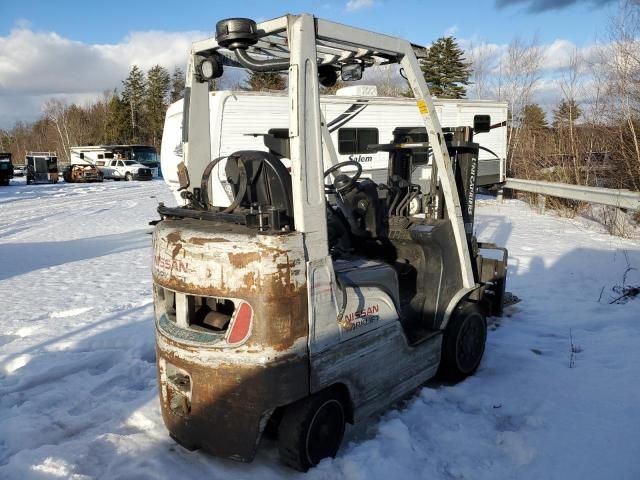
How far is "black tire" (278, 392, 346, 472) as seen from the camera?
2986 mm

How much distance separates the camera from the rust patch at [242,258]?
2.74 m

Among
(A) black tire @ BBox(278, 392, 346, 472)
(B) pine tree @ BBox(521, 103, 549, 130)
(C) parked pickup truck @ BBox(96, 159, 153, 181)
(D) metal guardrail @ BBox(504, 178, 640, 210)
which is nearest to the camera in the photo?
(A) black tire @ BBox(278, 392, 346, 472)

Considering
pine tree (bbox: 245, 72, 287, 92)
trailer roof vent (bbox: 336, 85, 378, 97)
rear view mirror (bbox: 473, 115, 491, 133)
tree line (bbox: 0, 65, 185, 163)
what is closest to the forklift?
pine tree (bbox: 245, 72, 287, 92)

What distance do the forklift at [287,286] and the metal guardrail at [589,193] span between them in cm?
709

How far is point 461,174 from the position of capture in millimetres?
4691

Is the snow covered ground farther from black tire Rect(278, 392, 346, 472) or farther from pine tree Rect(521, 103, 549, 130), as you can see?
pine tree Rect(521, 103, 549, 130)

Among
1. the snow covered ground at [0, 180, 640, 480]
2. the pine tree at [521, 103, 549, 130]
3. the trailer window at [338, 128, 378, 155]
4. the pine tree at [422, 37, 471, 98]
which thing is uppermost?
the pine tree at [422, 37, 471, 98]

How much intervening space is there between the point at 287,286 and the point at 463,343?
2.18 metres

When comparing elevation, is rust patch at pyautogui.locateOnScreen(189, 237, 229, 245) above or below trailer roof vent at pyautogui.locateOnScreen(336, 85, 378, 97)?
below

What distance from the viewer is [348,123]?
13656 mm

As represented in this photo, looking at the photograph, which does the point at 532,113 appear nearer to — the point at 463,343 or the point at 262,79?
the point at 262,79

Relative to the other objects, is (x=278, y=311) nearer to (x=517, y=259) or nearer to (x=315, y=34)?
(x=315, y=34)

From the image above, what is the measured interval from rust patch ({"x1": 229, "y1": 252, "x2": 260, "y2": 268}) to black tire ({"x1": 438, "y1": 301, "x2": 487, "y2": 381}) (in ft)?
6.81

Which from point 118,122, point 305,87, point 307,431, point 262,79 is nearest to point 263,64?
point 305,87
